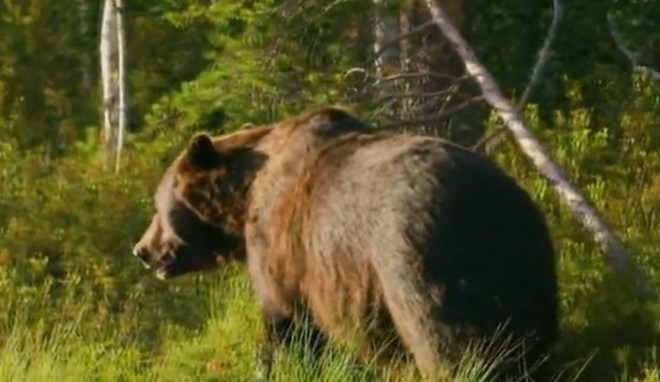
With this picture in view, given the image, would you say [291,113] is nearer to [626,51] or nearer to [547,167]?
[547,167]

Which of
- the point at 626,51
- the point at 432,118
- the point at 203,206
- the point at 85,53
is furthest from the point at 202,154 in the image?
the point at 85,53

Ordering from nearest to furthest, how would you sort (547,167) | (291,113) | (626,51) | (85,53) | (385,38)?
(547,167) < (291,113) < (385,38) < (626,51) < (85,53)

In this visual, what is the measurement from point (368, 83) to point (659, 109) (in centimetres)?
350

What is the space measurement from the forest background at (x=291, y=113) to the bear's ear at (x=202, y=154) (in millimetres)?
827

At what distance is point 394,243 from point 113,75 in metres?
12.2

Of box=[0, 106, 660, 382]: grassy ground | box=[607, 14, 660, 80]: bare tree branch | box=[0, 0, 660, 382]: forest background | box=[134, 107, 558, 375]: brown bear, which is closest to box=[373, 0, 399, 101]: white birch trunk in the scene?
box=[0, 0, 660, 382]: forest background

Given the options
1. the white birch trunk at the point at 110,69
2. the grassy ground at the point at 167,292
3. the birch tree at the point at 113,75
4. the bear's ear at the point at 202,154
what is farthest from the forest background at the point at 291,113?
the white birch trunk at the point at 110,69

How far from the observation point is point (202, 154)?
9.13m

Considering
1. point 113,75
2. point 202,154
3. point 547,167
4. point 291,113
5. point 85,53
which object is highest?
point 202,154

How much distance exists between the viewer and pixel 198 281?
10.8 meters

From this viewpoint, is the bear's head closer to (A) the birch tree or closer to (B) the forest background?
(B) the forest background

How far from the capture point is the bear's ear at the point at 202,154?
29.7 feet

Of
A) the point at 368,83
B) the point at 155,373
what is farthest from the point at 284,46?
the point at 155,373

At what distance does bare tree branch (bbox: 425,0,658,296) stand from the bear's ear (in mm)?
1740
